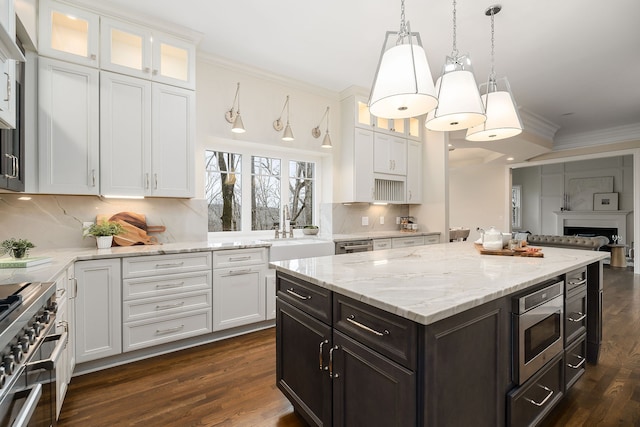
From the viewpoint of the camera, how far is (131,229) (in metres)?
2.76

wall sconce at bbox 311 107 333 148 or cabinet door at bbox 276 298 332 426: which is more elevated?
wall sconce at bbox 311 107 333 148

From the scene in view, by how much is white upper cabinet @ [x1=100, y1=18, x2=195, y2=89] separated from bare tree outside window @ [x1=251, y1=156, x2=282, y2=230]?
4.09 ft

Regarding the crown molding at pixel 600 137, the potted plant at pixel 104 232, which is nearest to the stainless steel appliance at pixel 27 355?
the potted plant at pixel 104 232

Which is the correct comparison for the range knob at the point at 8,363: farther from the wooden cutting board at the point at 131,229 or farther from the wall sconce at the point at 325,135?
the wall sconce at the point at 325,135

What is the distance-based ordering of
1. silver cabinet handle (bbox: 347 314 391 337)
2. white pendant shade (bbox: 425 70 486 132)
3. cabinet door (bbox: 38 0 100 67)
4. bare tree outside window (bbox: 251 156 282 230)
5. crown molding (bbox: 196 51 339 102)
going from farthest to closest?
bare tree outside window (bbox: 251 156 282 230) < crown molding (bbox: 196 51 339 102) < cabinet door (bbox: 38 0 100 67) < white pendant shade (bbox: 425 70 486 132) < silver cabinet handle (bbox: 347 314 391 337)

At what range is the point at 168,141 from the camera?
2.81m

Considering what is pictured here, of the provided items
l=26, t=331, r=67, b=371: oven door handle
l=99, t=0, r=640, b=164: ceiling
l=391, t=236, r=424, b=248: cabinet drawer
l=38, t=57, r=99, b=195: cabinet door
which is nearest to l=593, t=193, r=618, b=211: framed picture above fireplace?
l=99, t=0, r=640, b=164: ceiling

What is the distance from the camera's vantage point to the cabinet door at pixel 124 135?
2.52 meters

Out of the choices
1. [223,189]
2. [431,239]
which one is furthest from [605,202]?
[223,189]

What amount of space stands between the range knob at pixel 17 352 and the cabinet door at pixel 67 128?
1.83 metres

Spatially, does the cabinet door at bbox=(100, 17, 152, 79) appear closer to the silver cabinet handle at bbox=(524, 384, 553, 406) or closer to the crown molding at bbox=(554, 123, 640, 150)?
the silver cabinet handle at bbox=(524, 384, 553, 406)

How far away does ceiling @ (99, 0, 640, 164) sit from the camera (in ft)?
8.32

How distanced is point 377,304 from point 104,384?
2.19m

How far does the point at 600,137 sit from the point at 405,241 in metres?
5.59
